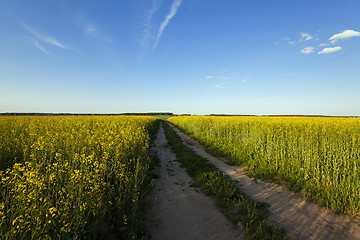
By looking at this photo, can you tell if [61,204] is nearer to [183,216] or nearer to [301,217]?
[183,216]

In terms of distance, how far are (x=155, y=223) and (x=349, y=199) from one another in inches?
234

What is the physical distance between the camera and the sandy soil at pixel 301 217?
384 cm

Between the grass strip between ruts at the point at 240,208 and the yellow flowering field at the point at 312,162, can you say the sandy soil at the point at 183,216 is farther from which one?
the yellow flowering field at the point at 312,162

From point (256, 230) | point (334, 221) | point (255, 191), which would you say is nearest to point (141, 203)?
point (256, 230)

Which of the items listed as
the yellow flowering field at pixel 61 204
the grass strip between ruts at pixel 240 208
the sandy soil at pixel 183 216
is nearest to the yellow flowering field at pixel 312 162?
the grass strip between ruts at pixel 240 208

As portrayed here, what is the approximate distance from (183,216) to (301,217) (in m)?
3.39

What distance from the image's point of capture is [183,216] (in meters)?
4.50

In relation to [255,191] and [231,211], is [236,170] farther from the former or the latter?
[231,211]

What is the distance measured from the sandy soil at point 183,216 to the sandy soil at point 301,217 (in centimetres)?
152

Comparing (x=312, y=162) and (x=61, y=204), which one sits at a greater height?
(x=61, y=204)

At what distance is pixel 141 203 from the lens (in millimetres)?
4777

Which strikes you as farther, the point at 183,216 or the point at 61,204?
the point at 183,216

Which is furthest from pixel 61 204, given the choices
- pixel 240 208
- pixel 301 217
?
pixel 301 217

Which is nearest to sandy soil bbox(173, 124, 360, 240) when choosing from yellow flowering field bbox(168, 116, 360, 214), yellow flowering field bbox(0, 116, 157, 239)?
yellow flowering field bbox(168, 116, 360, 214)
